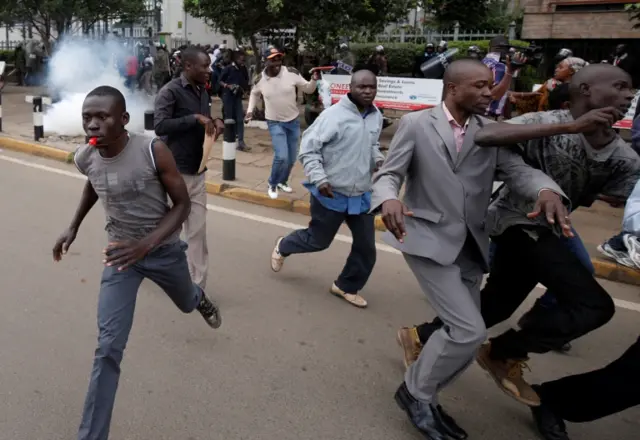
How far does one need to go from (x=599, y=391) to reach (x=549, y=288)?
0.49 m

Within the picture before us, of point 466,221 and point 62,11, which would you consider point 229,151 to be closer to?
point 466,221

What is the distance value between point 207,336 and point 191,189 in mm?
1019

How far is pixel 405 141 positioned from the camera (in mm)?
2941

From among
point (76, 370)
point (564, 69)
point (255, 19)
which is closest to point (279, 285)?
point (76, 370)

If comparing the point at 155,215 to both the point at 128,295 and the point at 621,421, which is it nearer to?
the point at 128,295

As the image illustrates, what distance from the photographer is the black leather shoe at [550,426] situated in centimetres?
302

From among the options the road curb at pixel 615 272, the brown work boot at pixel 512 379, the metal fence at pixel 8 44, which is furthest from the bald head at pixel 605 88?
the metal fence at pixel 8 44

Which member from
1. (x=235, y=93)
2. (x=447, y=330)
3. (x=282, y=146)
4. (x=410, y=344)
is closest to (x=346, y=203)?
(x=410, y=344)

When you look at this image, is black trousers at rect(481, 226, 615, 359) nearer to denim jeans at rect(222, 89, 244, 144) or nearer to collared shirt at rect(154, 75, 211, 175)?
collared shirt at rect(154, 75, 211, 175)

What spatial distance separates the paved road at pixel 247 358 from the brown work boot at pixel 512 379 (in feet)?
0.48

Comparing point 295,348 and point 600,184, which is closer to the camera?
point 600,184

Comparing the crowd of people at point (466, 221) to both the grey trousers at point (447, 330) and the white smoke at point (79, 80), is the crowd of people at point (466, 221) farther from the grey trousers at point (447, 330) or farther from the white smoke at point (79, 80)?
the white smoke at point (79, 80)

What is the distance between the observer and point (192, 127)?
13.8ft

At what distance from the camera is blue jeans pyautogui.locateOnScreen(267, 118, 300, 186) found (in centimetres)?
702
